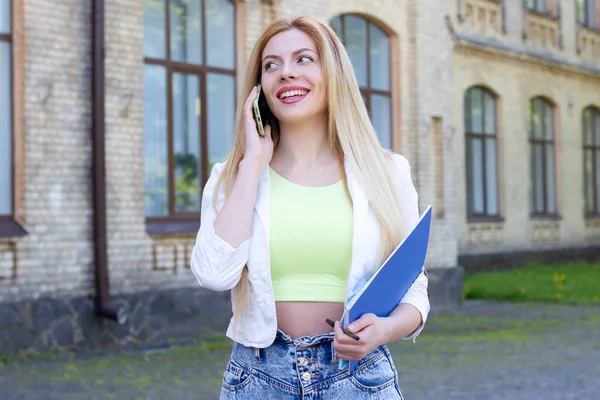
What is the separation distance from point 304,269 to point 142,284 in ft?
30.2

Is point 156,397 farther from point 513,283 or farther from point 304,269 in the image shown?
point 513,283

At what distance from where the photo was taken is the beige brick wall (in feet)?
66.3

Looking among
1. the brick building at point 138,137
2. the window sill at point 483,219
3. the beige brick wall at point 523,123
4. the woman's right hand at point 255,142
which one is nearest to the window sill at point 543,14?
the beige brick wall at point 523,123

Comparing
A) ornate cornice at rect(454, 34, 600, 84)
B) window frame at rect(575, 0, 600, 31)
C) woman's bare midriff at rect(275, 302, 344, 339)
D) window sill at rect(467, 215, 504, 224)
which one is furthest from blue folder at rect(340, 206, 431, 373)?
window frame at rect(575, 0, 600, 31)

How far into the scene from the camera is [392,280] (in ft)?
8.09

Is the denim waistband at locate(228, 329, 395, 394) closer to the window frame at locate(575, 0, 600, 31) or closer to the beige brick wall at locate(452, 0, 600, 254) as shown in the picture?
the beige brick wall at locate(452, 0, 600, 254)

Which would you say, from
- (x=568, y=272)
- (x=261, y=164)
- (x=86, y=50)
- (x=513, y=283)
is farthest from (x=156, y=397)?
(x=568, y=272)

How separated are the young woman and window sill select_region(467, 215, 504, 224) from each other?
701 inches

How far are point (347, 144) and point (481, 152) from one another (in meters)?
18.7

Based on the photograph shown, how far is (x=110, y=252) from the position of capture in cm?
1121

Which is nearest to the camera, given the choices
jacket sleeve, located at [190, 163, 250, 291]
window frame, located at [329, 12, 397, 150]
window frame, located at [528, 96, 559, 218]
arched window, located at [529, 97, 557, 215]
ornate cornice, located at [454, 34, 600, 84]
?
jacket sleeve, located at [190, 163, 250, 291]

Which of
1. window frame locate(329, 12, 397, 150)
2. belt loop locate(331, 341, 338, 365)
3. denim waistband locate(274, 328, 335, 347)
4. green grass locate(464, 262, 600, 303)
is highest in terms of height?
window frame locate(329, 12, 397, 150)

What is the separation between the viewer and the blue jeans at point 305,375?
254cm

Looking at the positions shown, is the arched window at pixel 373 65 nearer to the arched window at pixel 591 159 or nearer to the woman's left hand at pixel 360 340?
the arched window at pixel 591 159
